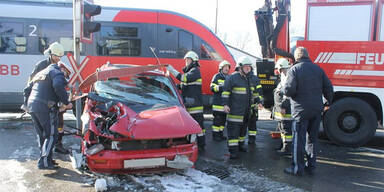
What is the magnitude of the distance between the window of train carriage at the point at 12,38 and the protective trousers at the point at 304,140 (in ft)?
23.6

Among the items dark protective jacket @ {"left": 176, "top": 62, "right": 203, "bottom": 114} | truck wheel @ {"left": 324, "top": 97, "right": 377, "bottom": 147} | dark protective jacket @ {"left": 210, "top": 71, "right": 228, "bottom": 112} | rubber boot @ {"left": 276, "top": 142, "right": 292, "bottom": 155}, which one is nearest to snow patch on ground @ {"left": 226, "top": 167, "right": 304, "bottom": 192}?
rubber boot @ {"left": 276, "top": 142, "right": 292, "bottom": 155}

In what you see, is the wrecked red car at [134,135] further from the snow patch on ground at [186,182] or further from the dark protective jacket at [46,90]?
the dark protective jacket at [46,90]

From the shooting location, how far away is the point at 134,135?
12.2ft

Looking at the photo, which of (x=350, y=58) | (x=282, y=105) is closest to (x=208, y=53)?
(x=282, y=105)

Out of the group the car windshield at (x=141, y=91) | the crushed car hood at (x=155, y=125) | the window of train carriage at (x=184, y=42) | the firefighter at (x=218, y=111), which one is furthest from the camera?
the window of train carriage at (x=184, y=42)

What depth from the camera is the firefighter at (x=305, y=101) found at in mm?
4449

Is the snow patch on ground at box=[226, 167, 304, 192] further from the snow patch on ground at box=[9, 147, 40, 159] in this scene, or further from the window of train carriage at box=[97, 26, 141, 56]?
the window of train carriage at box=[97, 26, 141, 56]

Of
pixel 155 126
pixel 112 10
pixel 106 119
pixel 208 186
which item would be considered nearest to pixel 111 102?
pixel 106 119

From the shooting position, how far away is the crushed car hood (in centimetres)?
377

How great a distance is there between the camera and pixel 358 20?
6188 mm

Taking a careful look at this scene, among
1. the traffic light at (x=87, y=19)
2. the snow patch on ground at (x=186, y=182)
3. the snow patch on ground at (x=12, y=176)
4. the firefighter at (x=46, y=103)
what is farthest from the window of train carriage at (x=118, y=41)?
the snow patch on ground at (x=186, y=182)

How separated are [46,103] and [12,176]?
1.13 meters

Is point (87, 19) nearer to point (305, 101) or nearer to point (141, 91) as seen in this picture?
point (141, 91)

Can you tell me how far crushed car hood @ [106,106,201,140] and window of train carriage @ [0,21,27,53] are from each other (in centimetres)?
542
